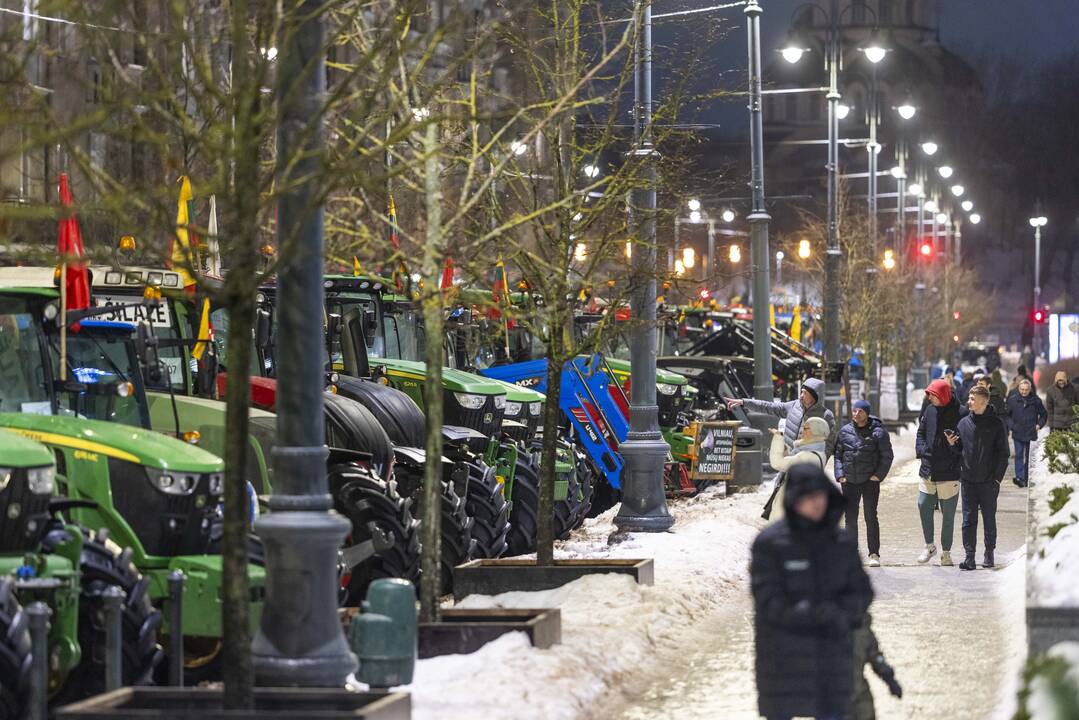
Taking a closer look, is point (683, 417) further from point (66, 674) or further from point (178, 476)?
point (66, 674)

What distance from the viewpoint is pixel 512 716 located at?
1102 centimetres

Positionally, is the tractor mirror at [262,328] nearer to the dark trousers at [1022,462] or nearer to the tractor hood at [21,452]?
the tractor hood at [21,452]

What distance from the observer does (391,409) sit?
18.5m

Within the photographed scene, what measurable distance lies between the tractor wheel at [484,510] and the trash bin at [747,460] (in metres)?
11.3

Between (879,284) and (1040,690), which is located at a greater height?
(879,284)

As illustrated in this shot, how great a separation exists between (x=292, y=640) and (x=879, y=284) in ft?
151

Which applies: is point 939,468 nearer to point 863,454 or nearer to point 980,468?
point 980,468

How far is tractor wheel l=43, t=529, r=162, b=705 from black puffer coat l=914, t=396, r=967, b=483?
10441mm

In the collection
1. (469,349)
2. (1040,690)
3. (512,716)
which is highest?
(469,349)

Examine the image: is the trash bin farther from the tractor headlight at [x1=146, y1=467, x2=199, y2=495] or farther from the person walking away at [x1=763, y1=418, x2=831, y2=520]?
the tractor headlight at [x1=146, y1=467, x2=199, y2=495]

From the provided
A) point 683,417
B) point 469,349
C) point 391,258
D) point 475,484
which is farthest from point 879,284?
point 391,258

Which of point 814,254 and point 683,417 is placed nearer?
point 683,417

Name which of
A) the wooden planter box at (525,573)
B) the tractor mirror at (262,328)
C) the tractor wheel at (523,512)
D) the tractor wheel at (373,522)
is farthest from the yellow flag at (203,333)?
the tractor wheel at (523,512)

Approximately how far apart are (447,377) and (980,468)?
17.5ft
